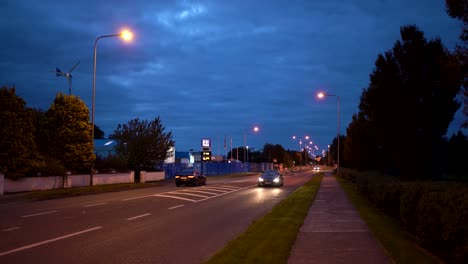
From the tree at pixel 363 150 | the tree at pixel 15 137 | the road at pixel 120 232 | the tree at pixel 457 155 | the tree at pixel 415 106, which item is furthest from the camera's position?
the tree at pixel 363 150

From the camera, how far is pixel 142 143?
51.9 m

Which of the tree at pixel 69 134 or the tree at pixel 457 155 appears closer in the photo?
the tree at pixel 457 155

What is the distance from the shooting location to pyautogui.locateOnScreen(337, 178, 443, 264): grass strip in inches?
375

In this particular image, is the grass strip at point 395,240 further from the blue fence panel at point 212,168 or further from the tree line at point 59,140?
the blue fence panel at point 212,168

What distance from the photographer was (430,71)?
71.7ft

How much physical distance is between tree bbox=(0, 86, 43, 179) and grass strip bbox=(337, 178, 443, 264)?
2022 centimetres

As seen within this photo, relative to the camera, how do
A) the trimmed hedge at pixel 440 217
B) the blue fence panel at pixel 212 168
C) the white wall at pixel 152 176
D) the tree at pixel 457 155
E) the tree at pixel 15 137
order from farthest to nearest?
the blue fence panel at pixel 212 168, the white wall at pixel 152 176, the tree at pixel 15 137, the tree at pixel 457 155, the trimmed hedge at pixel 440 217

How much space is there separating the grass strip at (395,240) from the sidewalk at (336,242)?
191mm

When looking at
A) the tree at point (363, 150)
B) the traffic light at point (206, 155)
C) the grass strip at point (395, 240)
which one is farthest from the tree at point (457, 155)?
the traffic light at point (206, 155)

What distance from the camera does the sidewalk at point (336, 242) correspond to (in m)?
9.56

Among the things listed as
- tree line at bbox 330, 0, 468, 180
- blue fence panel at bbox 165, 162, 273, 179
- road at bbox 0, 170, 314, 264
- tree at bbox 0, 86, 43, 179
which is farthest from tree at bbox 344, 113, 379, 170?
blue fence panel at bbox 165, 162, 273, 179

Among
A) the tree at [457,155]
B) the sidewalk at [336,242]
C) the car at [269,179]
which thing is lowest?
the sidewalk at [336,242]

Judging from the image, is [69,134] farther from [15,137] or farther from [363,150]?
[363,150]

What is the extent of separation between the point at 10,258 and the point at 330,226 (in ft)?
27.5
